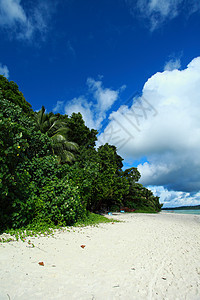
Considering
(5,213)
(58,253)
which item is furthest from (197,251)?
(5,213)

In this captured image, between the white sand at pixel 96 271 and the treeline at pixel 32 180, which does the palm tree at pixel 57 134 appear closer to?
the treeline at pixel 32 180

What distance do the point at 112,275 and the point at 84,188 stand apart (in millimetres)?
6407

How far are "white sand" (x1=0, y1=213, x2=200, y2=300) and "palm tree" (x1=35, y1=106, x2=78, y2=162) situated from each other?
1236cm

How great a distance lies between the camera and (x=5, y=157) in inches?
192

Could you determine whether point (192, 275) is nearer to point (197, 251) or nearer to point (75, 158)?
point (197, 251)

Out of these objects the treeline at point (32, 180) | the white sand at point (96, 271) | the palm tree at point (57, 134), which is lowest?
the white sand at point (96, 271)

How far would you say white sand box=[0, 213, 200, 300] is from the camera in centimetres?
228

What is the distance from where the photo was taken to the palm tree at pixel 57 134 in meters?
16.6

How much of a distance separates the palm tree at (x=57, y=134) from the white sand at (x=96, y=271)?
12357mm

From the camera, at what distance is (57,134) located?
693 inches

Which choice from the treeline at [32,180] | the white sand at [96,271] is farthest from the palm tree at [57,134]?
the white sand at [96,271]

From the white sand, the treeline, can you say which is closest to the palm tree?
the treeline

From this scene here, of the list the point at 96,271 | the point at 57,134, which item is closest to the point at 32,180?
the point at 96,271

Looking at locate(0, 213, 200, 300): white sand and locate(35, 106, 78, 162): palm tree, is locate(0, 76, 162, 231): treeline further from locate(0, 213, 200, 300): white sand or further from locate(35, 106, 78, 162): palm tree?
locate(35, 106, 78, 162): palm tree
